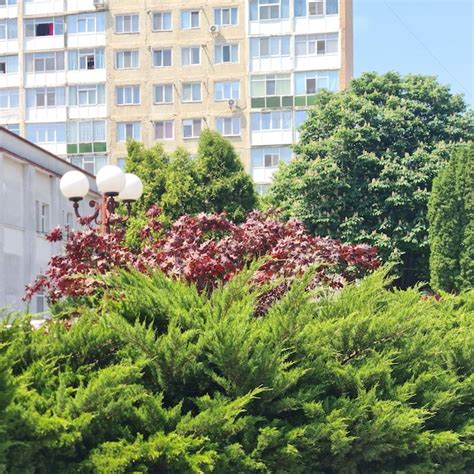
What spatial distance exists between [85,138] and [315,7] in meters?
13.1

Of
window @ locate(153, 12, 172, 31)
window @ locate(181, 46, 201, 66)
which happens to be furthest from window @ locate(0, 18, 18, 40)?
window @ locate(181, 46, 201, 66)

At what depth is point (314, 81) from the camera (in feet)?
166

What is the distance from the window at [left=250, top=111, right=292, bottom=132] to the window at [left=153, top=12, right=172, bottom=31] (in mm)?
6509

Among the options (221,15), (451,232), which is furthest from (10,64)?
(451,232)

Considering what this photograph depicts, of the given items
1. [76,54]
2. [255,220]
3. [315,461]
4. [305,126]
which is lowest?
[315,461]

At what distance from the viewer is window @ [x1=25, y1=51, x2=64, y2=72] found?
5259 centimetres

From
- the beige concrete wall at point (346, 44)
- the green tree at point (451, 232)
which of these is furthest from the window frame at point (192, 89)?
the green tree at point (451, 232)

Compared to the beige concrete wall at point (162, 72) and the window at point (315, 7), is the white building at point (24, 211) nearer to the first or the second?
the beige concrete wall at point (162, 72)

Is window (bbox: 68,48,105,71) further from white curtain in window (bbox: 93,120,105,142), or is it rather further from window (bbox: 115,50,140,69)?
white curtain in window (bbox: 93,120,105,142)

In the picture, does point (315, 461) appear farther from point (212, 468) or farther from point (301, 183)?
point (301, 183)

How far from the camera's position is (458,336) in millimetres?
9797

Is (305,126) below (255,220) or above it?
above

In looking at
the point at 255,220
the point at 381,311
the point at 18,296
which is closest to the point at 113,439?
the point at 381,311

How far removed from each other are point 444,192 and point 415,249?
9.24 feet
